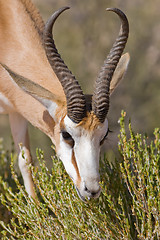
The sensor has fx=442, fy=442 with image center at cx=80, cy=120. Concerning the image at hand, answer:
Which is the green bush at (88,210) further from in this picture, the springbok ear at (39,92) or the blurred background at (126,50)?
the blurred background at (126,50)

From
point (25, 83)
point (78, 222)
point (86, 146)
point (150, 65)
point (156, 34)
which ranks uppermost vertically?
point (156, 34)

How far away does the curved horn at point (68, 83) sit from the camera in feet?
13.6

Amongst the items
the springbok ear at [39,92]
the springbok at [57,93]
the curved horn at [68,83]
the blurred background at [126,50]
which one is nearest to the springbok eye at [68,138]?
the springbok at [57,93]

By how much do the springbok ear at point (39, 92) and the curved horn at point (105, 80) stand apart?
1.62 feet

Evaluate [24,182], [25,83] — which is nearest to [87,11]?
[24,182]

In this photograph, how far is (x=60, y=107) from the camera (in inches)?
177

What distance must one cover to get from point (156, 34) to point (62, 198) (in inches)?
421

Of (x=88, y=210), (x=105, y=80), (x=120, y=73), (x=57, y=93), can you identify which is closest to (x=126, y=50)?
(x=120, y=73)

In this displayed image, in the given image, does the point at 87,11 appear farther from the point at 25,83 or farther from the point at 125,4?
the point at 25,83

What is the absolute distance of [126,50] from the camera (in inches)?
511

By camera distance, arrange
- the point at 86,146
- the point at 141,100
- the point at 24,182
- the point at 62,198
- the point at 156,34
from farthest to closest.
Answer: the point at 156,34, the point at 141,100, the point at 24,182, the point at 62,198, the point at 86,146

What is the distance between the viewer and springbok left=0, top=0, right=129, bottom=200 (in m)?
4.14

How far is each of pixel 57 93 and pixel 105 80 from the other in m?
0.65

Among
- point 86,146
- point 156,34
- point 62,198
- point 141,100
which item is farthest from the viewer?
point 156,34
